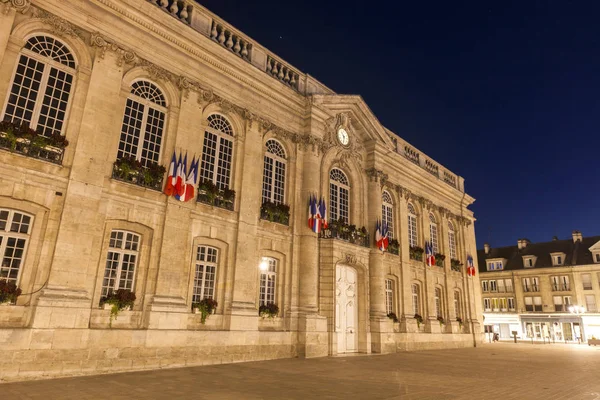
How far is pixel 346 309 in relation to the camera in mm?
17375

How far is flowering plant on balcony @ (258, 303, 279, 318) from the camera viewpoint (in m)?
14.1

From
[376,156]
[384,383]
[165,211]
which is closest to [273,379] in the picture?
[384,383]

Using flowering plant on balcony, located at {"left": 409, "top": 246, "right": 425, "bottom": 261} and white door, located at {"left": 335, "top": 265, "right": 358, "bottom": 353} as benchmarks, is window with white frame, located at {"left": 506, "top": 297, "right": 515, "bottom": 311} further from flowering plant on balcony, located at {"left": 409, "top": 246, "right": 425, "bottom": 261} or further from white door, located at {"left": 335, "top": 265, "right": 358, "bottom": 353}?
white door, located at {"left": 335, "top": 265, "right": 358, "bottom": 353}

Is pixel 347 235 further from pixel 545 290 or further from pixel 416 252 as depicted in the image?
pixel 545 290

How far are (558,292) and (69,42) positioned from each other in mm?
47618

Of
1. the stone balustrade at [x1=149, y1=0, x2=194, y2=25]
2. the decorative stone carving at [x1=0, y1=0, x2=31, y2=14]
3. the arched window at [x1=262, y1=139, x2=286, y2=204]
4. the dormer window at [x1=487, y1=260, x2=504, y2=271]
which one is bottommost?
the arched window at [x1=262, y1=139, x2=286, y2=204]

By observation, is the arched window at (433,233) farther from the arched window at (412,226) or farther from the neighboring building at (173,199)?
the neighboring building at (173,199)

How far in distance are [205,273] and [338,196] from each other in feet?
25.7

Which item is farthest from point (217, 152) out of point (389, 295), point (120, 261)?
point (389, 295)

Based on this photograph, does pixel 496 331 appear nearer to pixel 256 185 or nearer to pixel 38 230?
pixel 256 185

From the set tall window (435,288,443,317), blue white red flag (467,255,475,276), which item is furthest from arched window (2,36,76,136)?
blue white red flag (467,255,475,276)

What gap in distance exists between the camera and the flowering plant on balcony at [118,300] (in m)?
10.5

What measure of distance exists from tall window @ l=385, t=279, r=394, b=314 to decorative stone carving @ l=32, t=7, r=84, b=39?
54.0ft

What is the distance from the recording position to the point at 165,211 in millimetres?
12117
